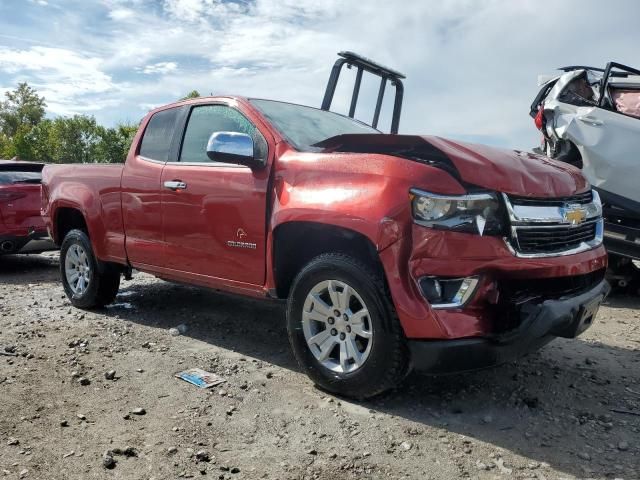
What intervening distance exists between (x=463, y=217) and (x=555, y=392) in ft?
4.52

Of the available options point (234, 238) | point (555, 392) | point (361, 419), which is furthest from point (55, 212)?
point (555, 392)

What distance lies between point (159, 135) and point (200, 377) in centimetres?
219

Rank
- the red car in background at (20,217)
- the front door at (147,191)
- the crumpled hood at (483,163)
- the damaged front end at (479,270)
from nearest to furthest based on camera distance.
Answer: the damaged front end at (479,270)
the crumpled hood at (483,163)
the front door at (147,191)
the red car in background at (20,217)

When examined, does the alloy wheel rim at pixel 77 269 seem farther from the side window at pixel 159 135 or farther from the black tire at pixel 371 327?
the black tire at pixel 371 327

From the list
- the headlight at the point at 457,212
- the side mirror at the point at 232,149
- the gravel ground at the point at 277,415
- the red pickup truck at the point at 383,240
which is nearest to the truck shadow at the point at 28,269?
the gravel ground at the point at 277,415

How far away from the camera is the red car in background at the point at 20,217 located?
773 centimetres

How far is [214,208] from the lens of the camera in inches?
162

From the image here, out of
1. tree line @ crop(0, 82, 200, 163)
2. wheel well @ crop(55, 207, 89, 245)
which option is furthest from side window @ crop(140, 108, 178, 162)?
tree line @ crop(0, 82, 200, 163)

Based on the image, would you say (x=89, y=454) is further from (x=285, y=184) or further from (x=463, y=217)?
(x=463, y=217)

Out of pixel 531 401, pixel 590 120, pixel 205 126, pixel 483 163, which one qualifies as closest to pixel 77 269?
pixel 205 126

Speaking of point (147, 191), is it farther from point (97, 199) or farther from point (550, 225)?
point (550, 225)

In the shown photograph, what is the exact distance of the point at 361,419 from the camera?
127 inches

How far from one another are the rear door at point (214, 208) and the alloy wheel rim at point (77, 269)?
147 centimetres

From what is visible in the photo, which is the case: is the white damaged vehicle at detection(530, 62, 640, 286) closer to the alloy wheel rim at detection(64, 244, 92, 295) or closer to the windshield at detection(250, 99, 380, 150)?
the windshield at detection(250, 99, 380, 150)
